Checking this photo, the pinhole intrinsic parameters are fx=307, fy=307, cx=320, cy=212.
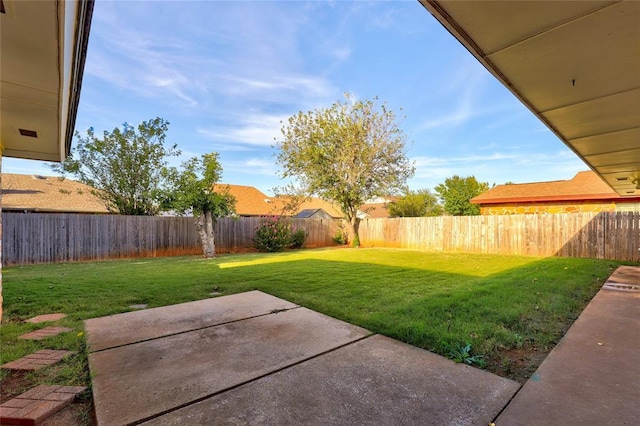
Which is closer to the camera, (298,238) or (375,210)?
(298,238)

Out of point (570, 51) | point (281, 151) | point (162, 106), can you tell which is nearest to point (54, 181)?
point (162, 106)

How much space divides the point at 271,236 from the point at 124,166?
658 centimetres

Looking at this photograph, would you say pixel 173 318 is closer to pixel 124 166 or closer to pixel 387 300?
pixel 387 300

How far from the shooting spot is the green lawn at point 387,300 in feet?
8.67

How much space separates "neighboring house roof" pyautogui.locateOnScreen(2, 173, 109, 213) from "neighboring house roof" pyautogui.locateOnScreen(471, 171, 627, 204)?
71.9 ft

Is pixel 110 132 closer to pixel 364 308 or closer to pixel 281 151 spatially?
pixel 281 151

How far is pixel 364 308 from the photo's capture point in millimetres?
Answer: 3779

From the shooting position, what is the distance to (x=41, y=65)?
1.86 metres

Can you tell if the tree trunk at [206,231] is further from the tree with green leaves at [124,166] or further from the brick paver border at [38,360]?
the brick paver border at [38,360]

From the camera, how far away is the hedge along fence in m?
9.22

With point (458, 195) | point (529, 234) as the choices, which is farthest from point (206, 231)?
point (458, 195)

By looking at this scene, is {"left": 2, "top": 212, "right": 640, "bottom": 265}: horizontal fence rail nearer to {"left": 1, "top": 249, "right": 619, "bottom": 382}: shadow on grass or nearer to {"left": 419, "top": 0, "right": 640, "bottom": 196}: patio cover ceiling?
{"left": 1, "top": 249, "right": 619, "bottom": 382}: shadow on grass

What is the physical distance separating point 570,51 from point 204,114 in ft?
51.0

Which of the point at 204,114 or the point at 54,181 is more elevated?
the point at 204,114
